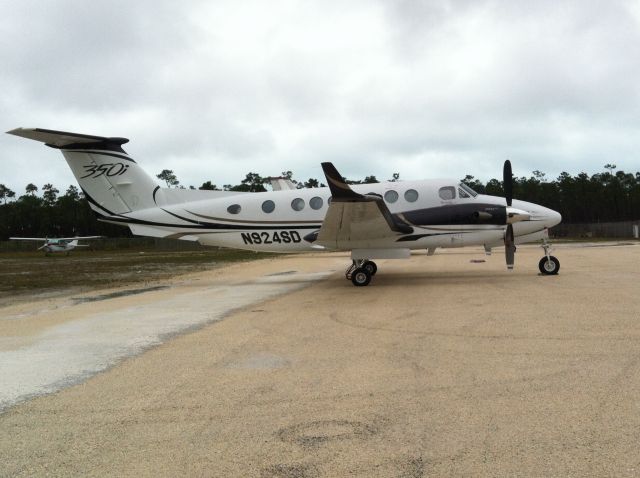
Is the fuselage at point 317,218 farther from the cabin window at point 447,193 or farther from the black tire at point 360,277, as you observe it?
the black tire at point 360,277

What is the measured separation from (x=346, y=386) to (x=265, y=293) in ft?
30.8

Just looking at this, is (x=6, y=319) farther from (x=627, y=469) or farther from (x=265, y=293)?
(x=627, y=469)

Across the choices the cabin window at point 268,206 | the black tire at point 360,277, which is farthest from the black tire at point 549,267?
the cabin window at point 268,206

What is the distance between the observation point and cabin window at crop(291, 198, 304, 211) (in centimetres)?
1680

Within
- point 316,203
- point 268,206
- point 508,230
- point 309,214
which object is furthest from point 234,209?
point 508,230

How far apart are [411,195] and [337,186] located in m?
4.27

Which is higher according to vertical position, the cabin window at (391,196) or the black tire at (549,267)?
the cabin window at (391,196)

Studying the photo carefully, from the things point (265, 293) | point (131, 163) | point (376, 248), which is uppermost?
point (131, 163)

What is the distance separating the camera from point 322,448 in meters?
3.63

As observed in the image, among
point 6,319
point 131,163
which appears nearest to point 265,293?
point 6,319

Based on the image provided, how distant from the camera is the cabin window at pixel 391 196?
16.3 metres

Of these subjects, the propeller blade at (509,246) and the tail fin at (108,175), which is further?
the tail fin at (108,175)

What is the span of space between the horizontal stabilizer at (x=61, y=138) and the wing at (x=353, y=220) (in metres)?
8.21

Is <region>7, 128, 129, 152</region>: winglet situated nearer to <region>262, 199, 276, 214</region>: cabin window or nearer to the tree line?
<region>262, 199, 276, 214</region>: cabin window
